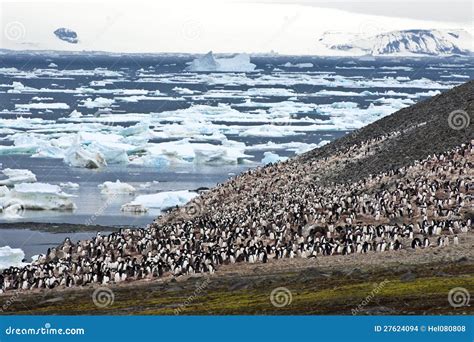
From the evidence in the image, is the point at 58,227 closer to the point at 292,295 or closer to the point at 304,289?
the point at 304,289

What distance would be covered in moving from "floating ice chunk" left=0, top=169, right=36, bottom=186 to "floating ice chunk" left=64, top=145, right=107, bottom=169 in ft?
20.7

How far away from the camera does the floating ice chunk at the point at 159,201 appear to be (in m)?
49.0

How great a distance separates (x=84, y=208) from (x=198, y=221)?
46.0ft

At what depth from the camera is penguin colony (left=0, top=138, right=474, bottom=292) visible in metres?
27.5

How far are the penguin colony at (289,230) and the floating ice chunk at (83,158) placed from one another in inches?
859

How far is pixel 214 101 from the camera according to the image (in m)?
128

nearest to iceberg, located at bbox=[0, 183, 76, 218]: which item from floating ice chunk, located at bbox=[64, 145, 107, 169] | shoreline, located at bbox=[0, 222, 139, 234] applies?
shoreline, located at bbox=[0, 222, 139, 234]

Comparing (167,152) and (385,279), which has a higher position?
(167,152)

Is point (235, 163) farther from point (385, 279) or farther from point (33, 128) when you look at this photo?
point (385, 279)

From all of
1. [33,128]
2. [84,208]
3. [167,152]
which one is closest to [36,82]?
[33,128]

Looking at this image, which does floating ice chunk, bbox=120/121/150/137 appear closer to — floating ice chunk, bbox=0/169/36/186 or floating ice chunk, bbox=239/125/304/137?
floating ice chunk, bbox=239/125/304/137

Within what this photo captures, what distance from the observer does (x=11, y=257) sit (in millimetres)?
36594
